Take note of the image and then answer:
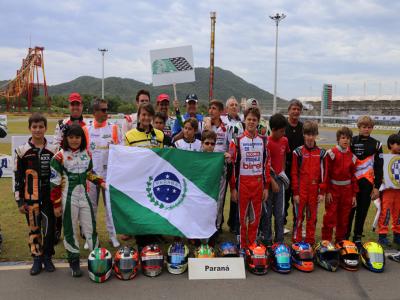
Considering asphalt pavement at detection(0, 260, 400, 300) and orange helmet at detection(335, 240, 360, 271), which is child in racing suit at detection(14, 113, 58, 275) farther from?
orange helmet at detection(335, 240, 360, 271)

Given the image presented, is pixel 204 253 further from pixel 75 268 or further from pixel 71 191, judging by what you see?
pixel 71 191

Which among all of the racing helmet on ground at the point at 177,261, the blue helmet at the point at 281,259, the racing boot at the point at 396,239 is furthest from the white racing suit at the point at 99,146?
the racing boot at the point at 396,239

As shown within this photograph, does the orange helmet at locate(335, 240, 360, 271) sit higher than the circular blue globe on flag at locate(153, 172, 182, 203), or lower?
lower

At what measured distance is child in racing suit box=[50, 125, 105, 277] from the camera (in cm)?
438

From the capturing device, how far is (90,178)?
4.58 metres

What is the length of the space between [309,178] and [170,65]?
11.4ft

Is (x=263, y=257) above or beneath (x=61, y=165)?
beneath

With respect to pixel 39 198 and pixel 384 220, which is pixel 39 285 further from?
pixel 384 220

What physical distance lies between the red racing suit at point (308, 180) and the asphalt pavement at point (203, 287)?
3.00 feet

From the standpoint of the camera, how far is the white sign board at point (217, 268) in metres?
4.37

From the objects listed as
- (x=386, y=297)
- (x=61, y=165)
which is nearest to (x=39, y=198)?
(x=61, y=165)

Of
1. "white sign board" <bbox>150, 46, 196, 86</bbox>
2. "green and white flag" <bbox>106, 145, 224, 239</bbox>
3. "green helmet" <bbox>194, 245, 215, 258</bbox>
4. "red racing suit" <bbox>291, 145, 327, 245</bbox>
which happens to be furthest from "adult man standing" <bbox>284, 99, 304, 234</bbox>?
"white sign board" <bbox>150, 46, 196, 86</bbox>

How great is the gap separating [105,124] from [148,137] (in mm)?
780

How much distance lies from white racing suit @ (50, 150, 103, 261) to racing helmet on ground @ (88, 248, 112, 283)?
291 mm
